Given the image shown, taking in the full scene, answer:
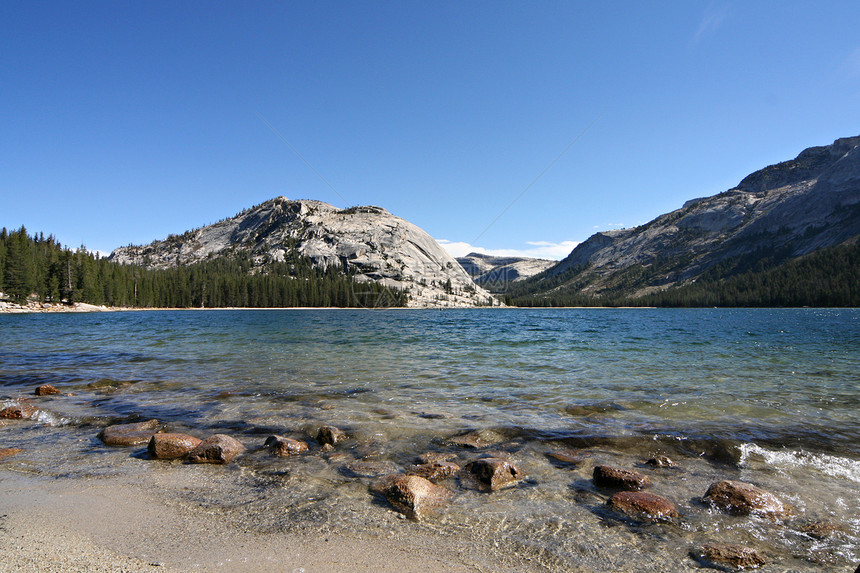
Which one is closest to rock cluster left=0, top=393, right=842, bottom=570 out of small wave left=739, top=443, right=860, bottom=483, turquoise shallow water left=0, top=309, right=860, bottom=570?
turquoise shallow water left=0, top=309, right=860, bottom=570

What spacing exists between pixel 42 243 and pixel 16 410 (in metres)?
155

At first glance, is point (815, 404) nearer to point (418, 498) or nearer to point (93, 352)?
point (418, 498)

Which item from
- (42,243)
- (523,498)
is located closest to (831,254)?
(523,498)

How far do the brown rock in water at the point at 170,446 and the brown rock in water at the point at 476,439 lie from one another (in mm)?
6525

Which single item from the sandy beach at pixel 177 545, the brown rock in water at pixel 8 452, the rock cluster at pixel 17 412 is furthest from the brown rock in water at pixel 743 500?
the rock cluster at pixel 17 412

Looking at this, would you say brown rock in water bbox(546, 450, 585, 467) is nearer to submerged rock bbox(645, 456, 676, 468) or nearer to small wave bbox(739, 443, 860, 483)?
submerged rock bbox(645, 456, 676, 468)

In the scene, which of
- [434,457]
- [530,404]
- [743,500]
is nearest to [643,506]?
[743,500]

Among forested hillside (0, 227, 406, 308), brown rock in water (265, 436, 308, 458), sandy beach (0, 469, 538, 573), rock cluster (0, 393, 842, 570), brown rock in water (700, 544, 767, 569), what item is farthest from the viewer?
forested hillside (0, 227, 406, 308)

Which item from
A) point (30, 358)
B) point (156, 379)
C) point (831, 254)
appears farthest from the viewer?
point (831, 254)

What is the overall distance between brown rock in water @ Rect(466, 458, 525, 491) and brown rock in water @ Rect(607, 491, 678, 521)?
1.93 meters

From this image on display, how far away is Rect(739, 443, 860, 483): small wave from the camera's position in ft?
31.2

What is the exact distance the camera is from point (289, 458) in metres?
9.97

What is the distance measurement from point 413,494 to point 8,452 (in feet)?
33.1

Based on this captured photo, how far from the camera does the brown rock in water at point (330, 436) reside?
11.2 metres
